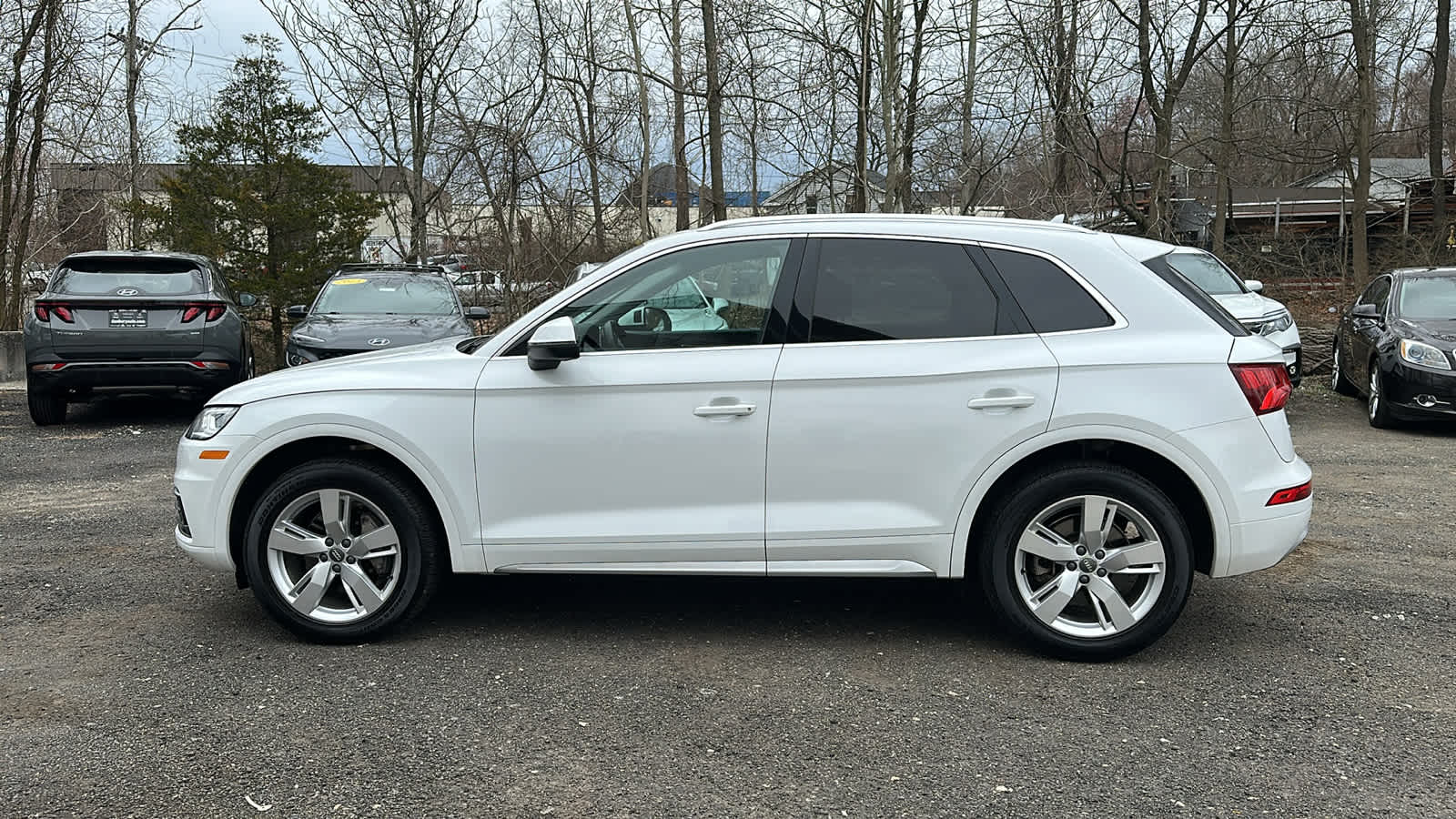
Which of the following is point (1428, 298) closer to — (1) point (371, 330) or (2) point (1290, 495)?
(2) point (1290, 495)

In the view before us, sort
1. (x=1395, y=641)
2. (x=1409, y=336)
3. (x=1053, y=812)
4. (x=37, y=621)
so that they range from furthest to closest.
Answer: (x=1409, y=336)
(x=37, y=621)
(x=1395, y=641)
(x=1053, y=812)

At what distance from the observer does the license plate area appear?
10641mm

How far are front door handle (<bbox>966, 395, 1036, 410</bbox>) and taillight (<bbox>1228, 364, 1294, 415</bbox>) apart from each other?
779mm

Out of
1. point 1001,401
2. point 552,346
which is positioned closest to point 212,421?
point 552,346

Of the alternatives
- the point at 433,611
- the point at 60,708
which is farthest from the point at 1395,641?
the point at 60,708

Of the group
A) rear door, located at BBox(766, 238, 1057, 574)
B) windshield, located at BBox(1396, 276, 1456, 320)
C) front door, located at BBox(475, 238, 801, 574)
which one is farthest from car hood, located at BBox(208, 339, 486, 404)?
windshield, located at BBox(1396, 276, 1456, 320)

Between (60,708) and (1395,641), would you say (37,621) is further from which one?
(1395,641)

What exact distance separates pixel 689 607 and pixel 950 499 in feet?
4.78

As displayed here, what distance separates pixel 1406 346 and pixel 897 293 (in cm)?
830

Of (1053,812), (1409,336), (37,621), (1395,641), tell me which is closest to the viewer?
(1053,812)

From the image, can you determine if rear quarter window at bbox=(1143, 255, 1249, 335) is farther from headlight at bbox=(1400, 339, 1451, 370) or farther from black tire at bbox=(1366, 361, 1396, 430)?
black tire at bbox=(1366, 361, 1396, 430)

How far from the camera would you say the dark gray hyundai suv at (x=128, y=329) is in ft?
34.8

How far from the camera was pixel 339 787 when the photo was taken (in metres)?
3.42

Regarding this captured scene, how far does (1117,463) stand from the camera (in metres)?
4.54
